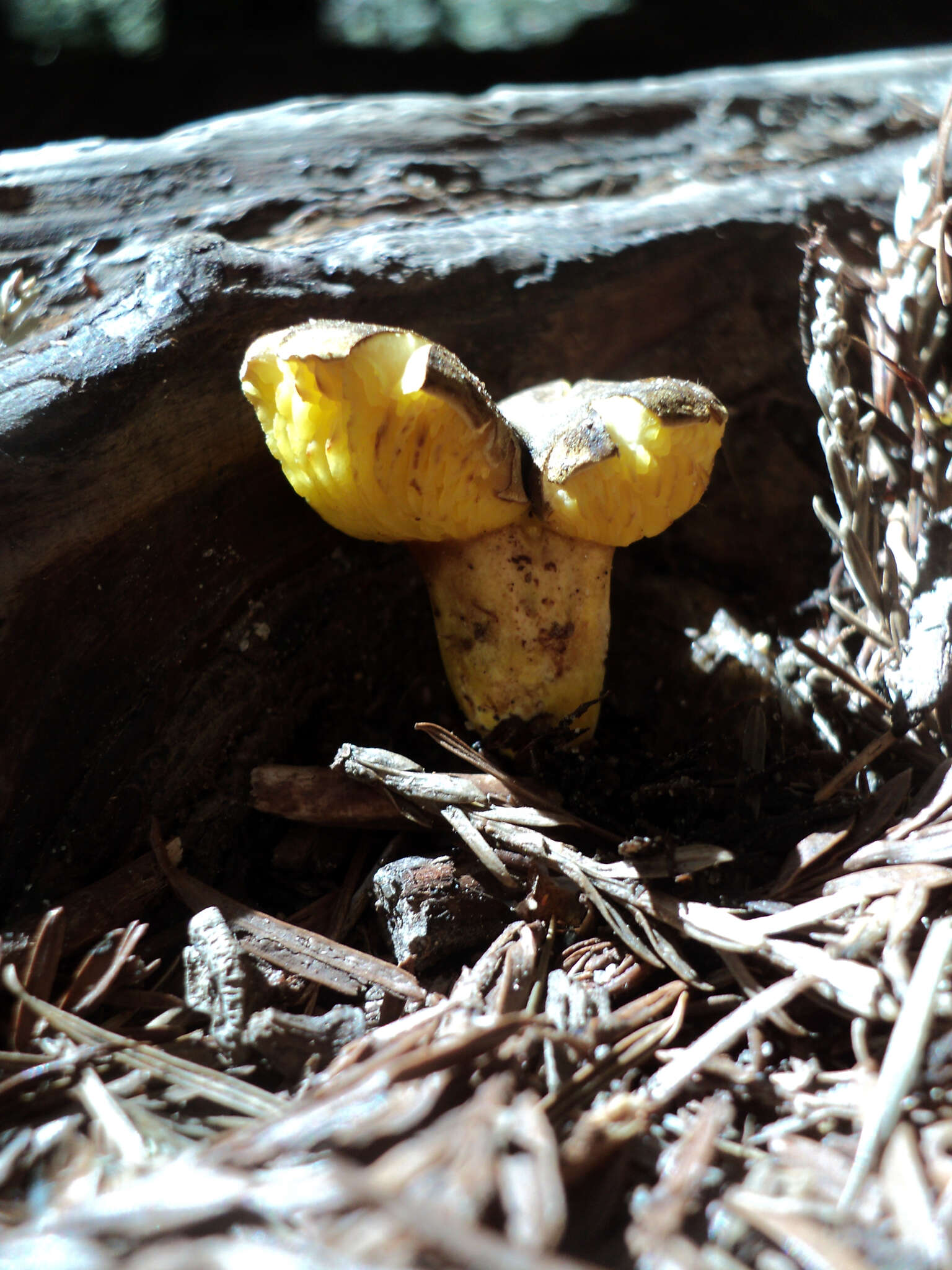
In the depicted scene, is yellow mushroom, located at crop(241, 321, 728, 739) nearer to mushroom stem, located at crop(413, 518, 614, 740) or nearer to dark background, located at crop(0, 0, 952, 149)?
mushroom stem, located at crop(413, 518, 614, 740)

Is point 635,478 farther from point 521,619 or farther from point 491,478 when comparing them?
point 521,619

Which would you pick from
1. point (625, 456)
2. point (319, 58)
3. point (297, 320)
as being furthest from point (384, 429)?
point (319, 58)

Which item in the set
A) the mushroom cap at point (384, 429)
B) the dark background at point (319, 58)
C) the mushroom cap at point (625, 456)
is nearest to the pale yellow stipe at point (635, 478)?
the mushroom cap at point (625, 456)

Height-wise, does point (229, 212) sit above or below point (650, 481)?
Result: above

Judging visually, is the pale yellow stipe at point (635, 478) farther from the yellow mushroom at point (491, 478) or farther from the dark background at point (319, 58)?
the dark background at point (319, 58)

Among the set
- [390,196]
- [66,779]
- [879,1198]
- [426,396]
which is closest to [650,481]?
[426,396]

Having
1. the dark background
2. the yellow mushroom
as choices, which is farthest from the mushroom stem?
the dark background

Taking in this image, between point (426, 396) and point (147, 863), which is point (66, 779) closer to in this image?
point (147, 863)
